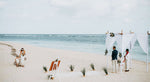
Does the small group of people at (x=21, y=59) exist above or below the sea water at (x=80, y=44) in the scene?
above

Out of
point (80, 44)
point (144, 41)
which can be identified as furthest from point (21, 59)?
point (80, 44)

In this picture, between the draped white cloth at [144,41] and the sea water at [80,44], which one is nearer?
the draped white cloth at [144,41]

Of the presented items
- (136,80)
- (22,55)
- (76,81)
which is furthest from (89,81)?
(22,55)

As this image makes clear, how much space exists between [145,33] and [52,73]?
→ 6.21m

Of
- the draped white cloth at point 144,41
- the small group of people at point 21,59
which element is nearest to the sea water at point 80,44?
the draped white cloth at point 144,41

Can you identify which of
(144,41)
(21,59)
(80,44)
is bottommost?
(80,44)

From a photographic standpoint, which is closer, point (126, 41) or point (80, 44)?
point (126, 41)

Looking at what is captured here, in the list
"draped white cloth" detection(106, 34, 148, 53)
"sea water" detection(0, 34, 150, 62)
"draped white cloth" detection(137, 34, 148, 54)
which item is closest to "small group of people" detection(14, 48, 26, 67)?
"draped white cloth" detection(106, 34, 148, 53)

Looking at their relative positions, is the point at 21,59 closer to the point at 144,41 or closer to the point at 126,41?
the point at 126,41

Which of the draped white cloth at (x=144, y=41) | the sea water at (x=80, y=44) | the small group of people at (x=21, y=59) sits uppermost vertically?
the draped white cloth at (x=144, y=41)

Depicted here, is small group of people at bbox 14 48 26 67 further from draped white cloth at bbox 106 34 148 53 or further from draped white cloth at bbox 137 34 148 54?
draped white cloth at bbox 137 34 148 54

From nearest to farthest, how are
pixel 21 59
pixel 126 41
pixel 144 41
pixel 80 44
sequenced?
pixel 126 41 → pixel 144 41 → pixel 21 59 → pixel 80 44

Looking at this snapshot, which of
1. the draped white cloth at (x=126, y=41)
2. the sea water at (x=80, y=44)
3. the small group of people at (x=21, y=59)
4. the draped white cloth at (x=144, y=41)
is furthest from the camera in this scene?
the sea water at (x=80, y=44)

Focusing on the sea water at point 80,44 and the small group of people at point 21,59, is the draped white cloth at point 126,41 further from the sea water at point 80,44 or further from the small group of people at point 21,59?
the sea water at point 80,44
